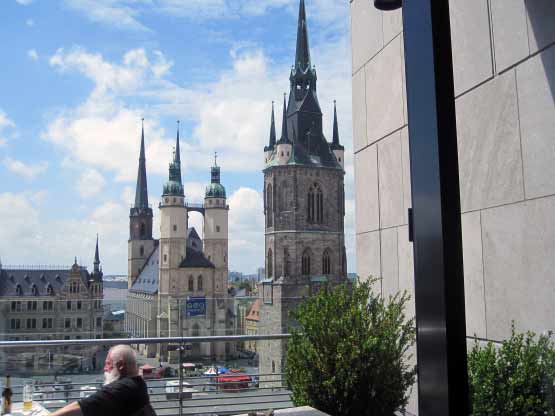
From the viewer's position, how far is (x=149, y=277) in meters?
79.6

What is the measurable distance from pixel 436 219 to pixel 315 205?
6066 centimetres

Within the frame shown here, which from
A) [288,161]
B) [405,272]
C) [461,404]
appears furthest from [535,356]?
[288,161]

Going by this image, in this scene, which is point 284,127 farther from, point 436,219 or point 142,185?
point 436,219

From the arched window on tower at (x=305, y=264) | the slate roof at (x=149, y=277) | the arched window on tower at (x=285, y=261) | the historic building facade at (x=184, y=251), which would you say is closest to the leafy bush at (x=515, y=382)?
the arched window on tower at (x=285, y=261)

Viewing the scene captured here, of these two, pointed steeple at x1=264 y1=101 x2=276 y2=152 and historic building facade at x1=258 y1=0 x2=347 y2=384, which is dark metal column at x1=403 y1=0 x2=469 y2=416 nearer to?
historic building facade at x1=258 y1=0 x2=347 y2=384

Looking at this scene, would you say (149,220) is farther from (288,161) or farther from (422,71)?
(422,71)

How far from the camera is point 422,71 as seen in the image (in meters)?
1.73

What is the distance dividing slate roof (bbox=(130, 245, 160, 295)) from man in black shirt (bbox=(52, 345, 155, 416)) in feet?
244

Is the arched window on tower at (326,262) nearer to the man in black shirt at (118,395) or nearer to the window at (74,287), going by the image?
the window at (74,287)

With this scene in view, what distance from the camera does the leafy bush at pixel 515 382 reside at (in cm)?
257

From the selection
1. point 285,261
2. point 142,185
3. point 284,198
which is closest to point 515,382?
point 285,261

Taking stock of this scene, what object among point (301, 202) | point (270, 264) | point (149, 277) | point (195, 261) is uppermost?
point (301, 202)

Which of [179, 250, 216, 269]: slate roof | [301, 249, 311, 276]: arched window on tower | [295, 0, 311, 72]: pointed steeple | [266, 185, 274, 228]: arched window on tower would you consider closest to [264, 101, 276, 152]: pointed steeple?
[266, 185, 274, 228]: arched window on tower

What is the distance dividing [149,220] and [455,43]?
89025 millimetres
